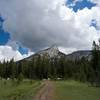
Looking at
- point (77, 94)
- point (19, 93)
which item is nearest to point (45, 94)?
point (77, 94)

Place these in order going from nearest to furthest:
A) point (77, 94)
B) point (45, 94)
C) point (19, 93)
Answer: point (45, 94)
point (77, 94)
point (19, 93)

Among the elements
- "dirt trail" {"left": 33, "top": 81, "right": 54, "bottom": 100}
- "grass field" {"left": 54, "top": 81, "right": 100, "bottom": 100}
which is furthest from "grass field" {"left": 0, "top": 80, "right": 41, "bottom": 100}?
"grass field" {"left": 54, "top": 81, "right": 100, "bottom": 100}

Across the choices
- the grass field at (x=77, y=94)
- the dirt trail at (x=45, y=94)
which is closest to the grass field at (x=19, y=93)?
the dirt trail at (x=45, y=94)

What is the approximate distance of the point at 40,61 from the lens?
19012 cm

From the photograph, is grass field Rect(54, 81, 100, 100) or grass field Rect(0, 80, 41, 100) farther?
grass field Rect(0, 80, 41, 100)

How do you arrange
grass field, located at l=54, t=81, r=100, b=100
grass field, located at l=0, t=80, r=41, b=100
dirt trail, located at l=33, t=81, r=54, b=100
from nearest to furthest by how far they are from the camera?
dirt trail, located at l=33, t=81, r=54, b=100, grass field, located at l=54, t=81, r=100, b=100, grass field, located at l=0, t=80, r=41, b=100

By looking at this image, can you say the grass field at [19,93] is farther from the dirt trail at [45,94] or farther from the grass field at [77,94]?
the grass field at [77,94]

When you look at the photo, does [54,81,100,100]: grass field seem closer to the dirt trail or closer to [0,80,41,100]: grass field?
the dirt trail

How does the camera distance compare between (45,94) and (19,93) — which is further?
(19,93)

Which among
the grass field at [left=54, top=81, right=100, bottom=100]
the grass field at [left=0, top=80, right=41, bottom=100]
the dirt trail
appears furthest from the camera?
the grass field at [left=0, top=80, right=41, bottom=100]

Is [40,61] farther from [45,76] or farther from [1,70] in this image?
[1,70]

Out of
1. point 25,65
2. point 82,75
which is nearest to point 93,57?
point 82,75

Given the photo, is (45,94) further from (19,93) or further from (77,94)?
(19,93)

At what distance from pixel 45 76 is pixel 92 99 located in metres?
146
